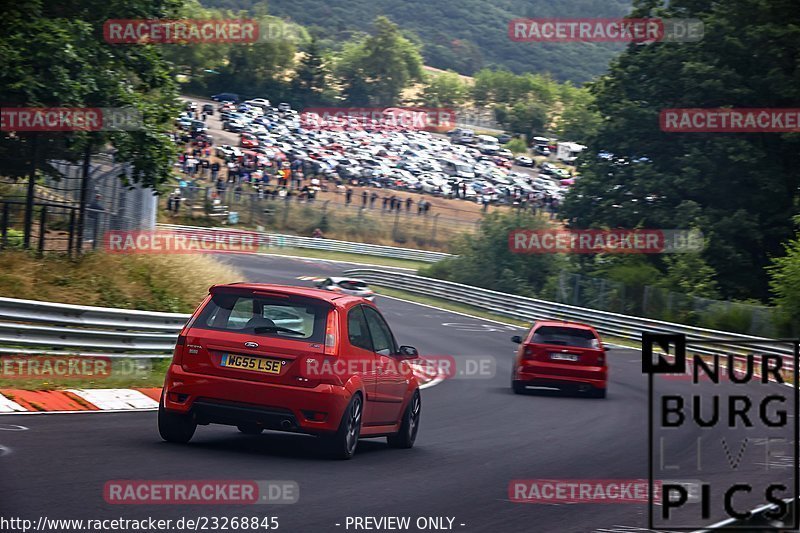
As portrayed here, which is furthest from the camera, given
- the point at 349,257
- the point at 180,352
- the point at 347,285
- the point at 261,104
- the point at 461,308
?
the point at 261,104

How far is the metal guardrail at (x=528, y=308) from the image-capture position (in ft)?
119

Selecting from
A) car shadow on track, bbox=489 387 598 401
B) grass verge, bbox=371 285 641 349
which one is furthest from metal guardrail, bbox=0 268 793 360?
grass verge, bbox=371 285 641 349

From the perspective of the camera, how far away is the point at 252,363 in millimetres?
10406

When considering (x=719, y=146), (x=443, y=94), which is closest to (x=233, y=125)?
(x=719, y=146)

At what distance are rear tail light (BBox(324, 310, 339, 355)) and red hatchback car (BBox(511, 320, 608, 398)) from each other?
1069 centimetres

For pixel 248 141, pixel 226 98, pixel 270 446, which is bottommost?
pixel 270 446

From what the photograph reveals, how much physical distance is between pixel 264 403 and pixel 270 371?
286 millimetres

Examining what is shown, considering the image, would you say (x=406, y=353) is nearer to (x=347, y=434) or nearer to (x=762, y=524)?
(x=347, y=434)

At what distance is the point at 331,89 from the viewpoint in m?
125

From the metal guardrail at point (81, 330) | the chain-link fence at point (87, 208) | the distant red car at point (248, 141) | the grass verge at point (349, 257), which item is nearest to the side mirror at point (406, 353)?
the metal guardrail at point (81, 330)

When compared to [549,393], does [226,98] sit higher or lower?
higher

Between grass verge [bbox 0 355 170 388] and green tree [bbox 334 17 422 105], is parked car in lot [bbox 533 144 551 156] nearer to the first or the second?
green tree [bbox 334 17 422 105]

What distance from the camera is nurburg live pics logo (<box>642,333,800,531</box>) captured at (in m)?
6.34

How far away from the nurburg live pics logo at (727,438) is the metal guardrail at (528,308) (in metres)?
14.9
